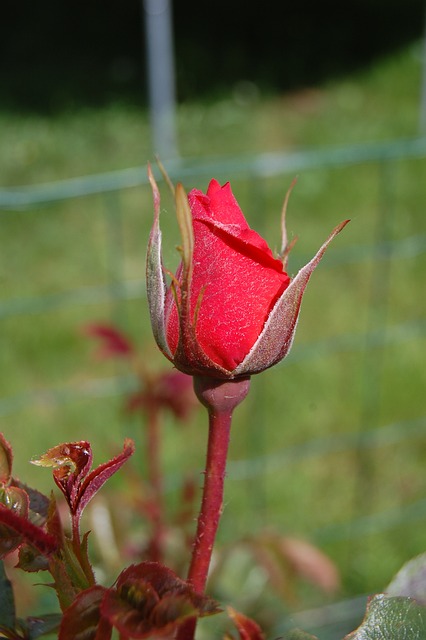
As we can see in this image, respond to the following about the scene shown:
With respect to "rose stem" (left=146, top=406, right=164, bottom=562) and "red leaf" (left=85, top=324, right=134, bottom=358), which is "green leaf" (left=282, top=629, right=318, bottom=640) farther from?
"red leaf" (left=85, top=324, right=134, bottom=358)

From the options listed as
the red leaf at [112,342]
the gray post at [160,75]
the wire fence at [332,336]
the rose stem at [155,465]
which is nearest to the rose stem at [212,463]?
the rose stem at [155,465]

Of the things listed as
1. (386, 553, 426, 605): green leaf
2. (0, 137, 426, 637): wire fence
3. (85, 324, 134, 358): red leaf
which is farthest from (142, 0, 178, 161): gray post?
(386, 553, 426, 605): green leaf

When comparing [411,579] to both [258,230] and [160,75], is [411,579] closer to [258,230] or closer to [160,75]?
[258,230]

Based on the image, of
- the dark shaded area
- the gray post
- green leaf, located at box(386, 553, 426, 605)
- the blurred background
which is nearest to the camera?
green leaf, located at box(386, 553, 426, 605)

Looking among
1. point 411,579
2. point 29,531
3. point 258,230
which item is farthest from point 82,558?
point 258,230

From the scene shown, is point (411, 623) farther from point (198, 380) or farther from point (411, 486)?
point (411, 486)

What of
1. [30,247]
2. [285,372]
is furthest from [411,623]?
[30,247]
